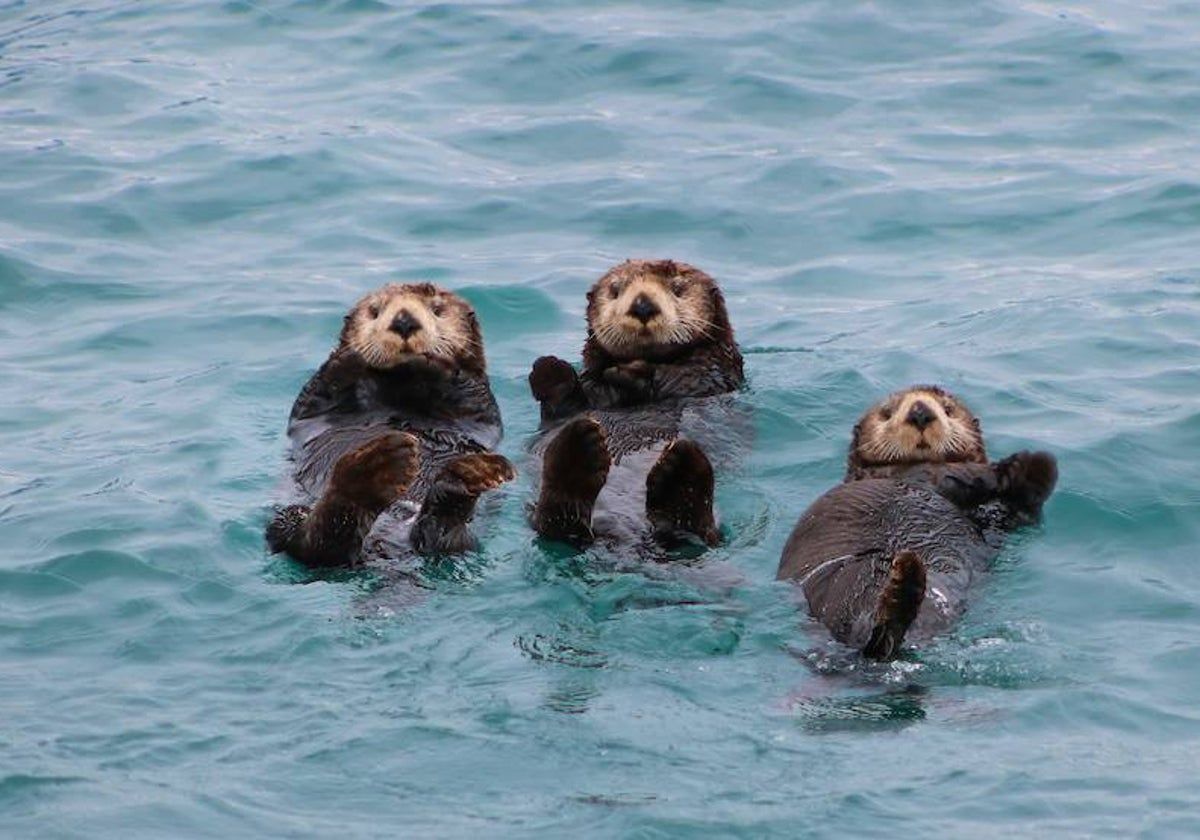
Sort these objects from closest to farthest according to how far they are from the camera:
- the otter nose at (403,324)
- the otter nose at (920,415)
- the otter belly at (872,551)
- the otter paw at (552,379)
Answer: the otter belly at (872,551) < the otter nose at (920,415) < the otter nose at (403,324) < the otter paw at (552,379)

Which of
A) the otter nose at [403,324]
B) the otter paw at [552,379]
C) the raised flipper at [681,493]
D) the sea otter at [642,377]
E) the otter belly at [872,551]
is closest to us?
the otter belly at [872,551]

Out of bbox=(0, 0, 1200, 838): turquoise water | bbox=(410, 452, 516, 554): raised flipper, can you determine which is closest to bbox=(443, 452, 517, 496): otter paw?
bbox=(410, 452, 516, 554): raised flipper

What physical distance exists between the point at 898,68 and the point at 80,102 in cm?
589

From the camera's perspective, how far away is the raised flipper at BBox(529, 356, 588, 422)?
879 cm

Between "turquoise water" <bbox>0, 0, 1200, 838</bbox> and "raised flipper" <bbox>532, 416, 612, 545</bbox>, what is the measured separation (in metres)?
0.19

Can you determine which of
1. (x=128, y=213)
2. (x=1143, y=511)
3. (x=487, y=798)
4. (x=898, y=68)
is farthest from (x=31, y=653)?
(x=898, y=68)

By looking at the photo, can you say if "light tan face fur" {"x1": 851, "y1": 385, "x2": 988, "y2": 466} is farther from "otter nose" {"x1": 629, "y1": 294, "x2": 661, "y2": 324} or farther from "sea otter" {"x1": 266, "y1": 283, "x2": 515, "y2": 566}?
"sea otter" {"x1": 266, "y1": 283, "x2": 515, "y2": 566}

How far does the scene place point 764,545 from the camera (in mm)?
7852

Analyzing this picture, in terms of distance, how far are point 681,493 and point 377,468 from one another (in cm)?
116

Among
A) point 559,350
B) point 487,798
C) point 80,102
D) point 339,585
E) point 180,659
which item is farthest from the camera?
point 80,102

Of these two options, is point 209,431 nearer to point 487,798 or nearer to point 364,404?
point 364,404

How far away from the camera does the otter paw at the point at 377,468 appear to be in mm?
6906

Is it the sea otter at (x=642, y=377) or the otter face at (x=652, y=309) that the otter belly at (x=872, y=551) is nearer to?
the sea otter at (x=642, y=377)

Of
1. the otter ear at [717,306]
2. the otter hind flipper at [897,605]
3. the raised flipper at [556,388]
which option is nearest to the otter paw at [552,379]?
the raised flipper at [556,388]
